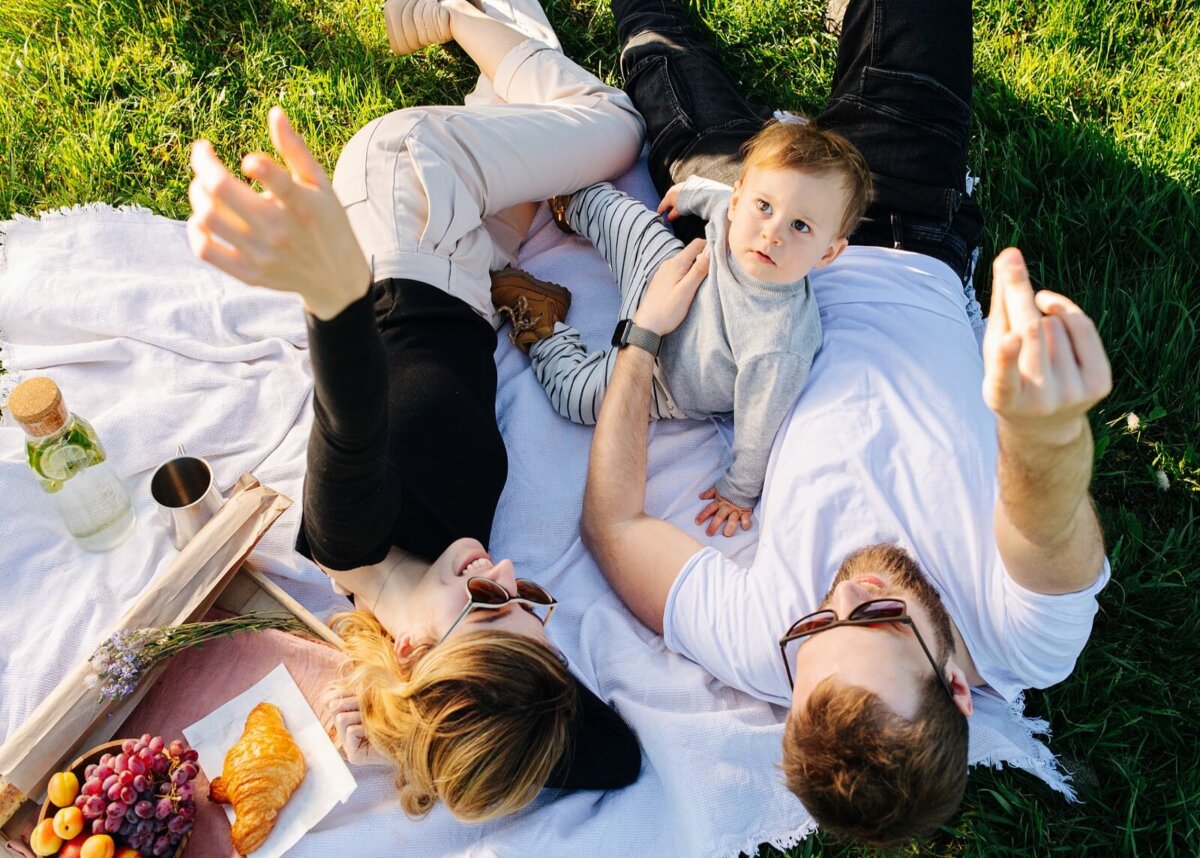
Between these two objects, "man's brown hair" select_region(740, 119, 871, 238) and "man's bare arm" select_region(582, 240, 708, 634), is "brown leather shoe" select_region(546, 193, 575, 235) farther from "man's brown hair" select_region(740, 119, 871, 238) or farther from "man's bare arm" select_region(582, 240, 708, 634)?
"man's brown hair" select_region(740, 119, 871, 238)

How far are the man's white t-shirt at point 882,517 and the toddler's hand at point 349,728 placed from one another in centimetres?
92

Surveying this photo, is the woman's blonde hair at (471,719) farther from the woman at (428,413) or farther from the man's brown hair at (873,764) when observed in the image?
the man's brown hair at (873,764)

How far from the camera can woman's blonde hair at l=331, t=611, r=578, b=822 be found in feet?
7.12

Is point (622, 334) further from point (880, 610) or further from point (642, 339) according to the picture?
point (880, 610)

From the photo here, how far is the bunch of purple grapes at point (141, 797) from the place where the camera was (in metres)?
2.19

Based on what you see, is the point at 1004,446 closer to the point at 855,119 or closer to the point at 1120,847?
the point at 1120,847

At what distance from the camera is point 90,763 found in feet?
7.68

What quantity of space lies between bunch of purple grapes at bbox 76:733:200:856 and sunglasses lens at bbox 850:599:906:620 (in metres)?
1.73

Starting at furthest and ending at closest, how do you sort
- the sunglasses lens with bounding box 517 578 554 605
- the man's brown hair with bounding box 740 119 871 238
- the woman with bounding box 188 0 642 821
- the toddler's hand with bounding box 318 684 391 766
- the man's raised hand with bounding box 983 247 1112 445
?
the man's brown hair with bounding box 740 119 871 238 < the sunglasses lens with bounding box 517 578 554 605 < the toddler's hand with bounding box 318 684 391 766 < the man's raised hand with bounding box 983 247 1112 445 < the woman with bounding box 188 0 642 821

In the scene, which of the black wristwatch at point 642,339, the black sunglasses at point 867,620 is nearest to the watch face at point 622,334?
the black wristwatch at point 642,339

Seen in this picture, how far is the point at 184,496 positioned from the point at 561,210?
188 centimetres

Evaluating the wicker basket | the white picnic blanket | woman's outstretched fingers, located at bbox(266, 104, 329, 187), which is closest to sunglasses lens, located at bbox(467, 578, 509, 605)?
the white picnic blanket

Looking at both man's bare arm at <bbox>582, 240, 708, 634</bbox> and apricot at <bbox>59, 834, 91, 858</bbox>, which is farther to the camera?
man's bare arm at <bbox>582, 240, 708, 634</bbox>

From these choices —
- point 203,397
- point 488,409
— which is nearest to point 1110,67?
point 488,409
